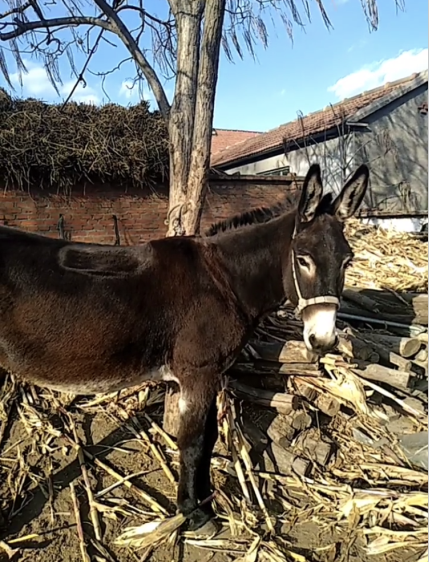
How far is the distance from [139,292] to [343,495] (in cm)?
212

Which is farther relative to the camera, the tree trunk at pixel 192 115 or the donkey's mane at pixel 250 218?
the tree trunk at pixel 192 115

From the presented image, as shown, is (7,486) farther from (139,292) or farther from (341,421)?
(341,421)

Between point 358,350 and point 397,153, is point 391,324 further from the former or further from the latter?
point 397,153

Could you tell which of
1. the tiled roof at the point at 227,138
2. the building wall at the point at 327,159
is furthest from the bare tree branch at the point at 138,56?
the tiled roof at the point at 227,138

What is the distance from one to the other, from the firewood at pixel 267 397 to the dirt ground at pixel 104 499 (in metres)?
0.51

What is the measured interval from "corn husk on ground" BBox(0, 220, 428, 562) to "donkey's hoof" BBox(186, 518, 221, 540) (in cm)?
3

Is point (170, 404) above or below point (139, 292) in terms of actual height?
below

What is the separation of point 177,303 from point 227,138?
27.6 metres

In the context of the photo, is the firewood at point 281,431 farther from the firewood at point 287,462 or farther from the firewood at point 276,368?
the firewood at point 276,368

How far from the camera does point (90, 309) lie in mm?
2949

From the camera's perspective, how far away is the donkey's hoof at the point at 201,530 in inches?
121

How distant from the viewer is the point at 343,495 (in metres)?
3.42

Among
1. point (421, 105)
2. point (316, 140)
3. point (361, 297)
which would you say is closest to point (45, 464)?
point (361, 297)

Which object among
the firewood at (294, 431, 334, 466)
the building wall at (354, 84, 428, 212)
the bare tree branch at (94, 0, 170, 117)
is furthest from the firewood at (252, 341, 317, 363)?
the building wall at (354, 84, 428, 212)
